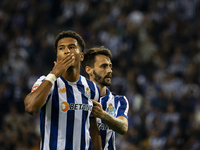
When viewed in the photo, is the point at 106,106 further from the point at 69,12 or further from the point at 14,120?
the point at 69,12

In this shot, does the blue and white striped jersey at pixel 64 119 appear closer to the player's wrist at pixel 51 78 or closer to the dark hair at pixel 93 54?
the player's wrist at pixel 51 78

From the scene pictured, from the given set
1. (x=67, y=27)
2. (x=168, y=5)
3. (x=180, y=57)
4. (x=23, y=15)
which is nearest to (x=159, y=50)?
(x=180, y=57)

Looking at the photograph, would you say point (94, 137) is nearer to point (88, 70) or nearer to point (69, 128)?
point (69, 128)

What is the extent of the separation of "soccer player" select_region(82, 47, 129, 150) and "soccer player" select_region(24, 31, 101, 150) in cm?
61

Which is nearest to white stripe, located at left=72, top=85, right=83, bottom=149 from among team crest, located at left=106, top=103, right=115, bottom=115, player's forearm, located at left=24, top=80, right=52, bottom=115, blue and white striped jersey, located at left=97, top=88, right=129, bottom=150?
player's forearm, located at left=24, top=80, right=52, bottom=115

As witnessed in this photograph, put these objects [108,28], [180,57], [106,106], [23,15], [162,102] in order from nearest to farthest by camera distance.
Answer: [106,106], [162,102], [180,57], [108,28], [23,15]

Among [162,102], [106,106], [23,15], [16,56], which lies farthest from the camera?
[23,15]

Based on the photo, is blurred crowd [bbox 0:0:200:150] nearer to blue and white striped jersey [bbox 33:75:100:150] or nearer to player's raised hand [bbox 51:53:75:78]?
blue and white striped jersey [bbox 33:75:100:150]

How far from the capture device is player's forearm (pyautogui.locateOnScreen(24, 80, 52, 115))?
271 cm

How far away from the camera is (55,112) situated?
3039 mm

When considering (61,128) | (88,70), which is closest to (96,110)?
(61,128)

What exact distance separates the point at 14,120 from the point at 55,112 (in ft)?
21.7

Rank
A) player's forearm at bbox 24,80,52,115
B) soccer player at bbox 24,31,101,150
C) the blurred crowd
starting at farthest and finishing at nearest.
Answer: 1. the blurred crowd
2. soccer player at bbox 24,31,101,150
3. player's forearm at bbox 24,80,52,115

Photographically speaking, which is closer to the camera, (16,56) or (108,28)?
(16,56)
